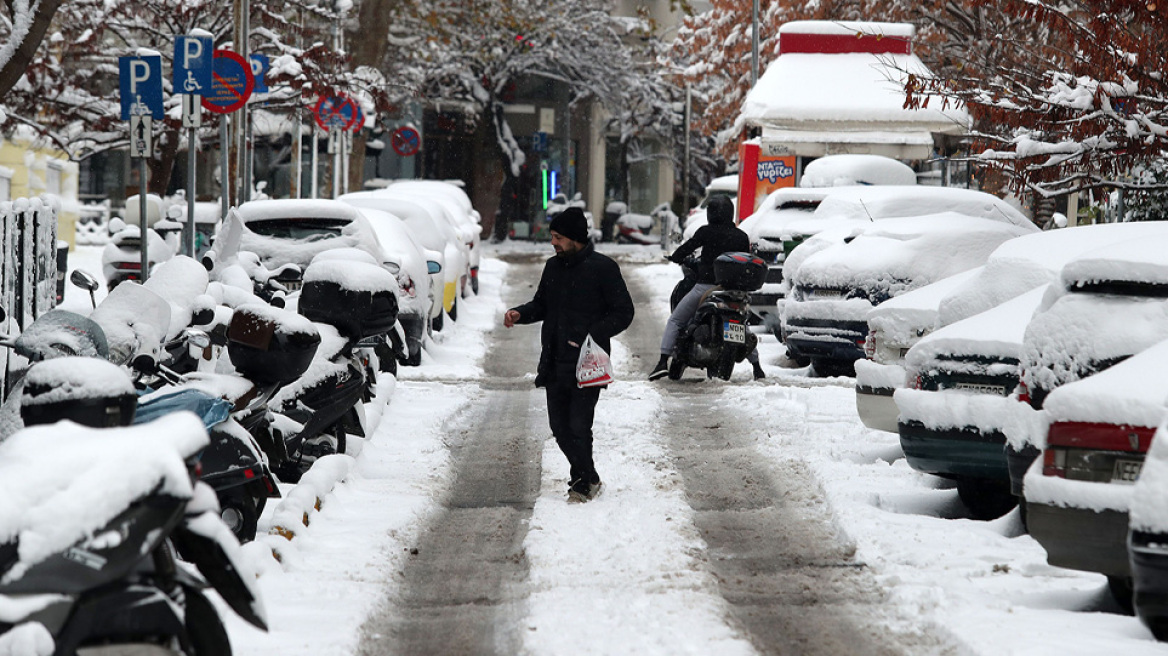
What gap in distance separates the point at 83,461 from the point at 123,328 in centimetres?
277

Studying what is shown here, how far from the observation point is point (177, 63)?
15828mm

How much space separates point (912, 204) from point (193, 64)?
7729mm

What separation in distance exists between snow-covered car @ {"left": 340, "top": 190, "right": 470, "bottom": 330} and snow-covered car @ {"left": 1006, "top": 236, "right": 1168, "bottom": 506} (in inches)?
450

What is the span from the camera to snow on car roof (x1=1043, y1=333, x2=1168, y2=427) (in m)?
5.71

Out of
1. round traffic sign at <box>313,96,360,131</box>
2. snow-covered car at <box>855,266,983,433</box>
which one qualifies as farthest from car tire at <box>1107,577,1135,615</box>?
round traffic sign at <box>313,96,360,131</box>

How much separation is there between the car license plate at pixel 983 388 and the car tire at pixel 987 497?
601 millimetres

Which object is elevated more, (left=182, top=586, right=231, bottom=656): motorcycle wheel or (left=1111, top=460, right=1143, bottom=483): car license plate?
(left=1111, top=460, right=1143, bottom=483): car license plate

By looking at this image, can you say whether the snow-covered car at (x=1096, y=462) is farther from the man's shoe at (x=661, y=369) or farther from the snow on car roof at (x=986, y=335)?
the man's shoe at (x=661, y=369)

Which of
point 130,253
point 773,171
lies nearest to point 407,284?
point 130,253

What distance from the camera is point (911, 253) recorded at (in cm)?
1406

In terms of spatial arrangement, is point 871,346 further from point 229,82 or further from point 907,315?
point 229,82

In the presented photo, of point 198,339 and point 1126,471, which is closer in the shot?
point 1126,471

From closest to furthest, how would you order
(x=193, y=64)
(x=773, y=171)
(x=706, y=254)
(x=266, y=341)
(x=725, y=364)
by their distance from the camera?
(x=266, y=341)
(x=725, y=364)
(x=706, y=254)
(x=193, y=64)
(x=773, y=171)

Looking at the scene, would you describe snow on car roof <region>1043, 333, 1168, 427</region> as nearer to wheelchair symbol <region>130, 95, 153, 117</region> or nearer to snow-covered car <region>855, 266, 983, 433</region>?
snow-covered car <region>855, 266, 983, 433</region>
